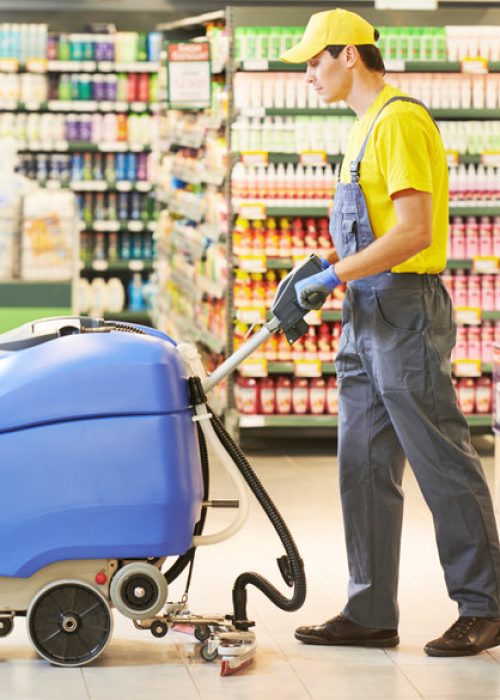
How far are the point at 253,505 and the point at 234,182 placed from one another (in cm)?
202

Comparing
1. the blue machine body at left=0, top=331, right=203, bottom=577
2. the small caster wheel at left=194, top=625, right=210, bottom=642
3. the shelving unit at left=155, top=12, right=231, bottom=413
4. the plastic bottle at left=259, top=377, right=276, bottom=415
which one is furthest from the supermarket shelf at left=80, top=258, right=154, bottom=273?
the blue machine body at left=0, top=331, right=203, bottom=577

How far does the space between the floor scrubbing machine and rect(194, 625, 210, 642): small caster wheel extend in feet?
0.36

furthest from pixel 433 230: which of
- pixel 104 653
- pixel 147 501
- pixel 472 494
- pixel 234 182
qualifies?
pixel 234 182

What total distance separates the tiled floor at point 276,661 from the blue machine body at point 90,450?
0.37 metres

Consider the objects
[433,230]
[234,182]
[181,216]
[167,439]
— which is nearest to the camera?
[167,439]

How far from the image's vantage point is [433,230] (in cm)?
430

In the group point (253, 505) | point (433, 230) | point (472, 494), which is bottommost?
point (253, 505)

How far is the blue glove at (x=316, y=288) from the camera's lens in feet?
13.5

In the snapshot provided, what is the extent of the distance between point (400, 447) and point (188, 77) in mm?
4763

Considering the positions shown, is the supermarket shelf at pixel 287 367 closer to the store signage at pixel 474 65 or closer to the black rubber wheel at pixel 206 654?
the store signage at pixel 474 65

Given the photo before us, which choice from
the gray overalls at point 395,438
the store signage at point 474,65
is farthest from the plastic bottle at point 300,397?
the gray overalls at point 395,438

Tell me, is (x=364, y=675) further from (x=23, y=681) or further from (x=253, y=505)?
(x=253, y=505)

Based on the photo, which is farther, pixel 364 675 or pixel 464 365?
pixel 464 365

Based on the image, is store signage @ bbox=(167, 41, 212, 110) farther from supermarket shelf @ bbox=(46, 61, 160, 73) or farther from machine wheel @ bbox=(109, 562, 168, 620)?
machine wheel @ bbox=(109, 562, 168, 620)
